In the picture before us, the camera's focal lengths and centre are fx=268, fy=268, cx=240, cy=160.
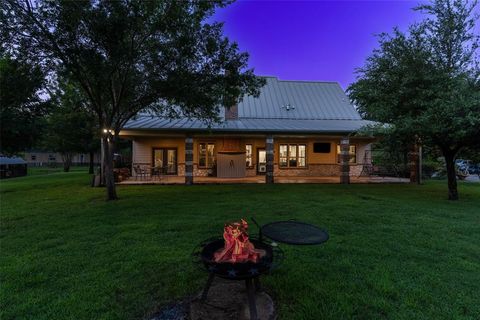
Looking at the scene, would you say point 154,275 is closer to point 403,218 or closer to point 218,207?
point 218,207

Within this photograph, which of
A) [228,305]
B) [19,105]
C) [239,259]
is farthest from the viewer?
[19,105]

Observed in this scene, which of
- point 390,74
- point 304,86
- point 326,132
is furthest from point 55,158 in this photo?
point 390,74

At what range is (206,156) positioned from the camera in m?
16.0

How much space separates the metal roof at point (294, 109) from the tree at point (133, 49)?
4.23 metres

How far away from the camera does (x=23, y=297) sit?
110 inches

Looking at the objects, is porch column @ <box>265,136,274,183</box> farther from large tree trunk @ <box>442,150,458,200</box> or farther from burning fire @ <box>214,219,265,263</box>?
burning fire @ <box>214,219,265,263</box>

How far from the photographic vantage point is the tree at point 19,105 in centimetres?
761

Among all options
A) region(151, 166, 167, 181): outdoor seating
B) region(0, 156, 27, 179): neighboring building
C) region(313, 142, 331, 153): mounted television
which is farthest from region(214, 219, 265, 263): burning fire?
region(0, 156, 27, 179): neighboring building

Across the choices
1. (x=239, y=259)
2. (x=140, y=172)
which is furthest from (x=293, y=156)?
(x=239, y=259)

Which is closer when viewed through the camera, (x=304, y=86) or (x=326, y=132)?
(x=326, y=132)

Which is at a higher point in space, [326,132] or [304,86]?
[304,86]

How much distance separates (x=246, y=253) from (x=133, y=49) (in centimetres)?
687

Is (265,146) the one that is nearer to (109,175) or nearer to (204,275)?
(109,175)

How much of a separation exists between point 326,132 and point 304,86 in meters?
8.04
